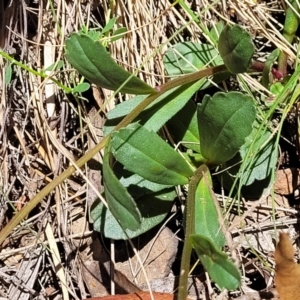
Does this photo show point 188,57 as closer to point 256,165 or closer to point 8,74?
point 256,165

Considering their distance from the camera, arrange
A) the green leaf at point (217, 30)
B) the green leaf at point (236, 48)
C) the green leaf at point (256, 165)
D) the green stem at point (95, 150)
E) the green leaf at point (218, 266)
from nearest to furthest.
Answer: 1. the green leaf at point (218, 266)
2. the green leaf at point (236, 48)
3. the green stem at point (95, 150)
4. the green leaf at point (256, 165)
5. the green leaf at point (217, 30)

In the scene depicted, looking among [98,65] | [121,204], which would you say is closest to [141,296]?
[121,204]

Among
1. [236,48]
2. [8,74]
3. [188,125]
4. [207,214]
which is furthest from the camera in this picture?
[8,74]

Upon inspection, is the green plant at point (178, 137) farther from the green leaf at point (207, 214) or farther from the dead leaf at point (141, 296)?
the dead leaf at point (141, 296)

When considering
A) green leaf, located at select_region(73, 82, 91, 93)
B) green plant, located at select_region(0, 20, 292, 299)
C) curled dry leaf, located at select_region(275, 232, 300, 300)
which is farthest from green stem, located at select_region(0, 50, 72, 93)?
curled dry leaf, located at select_region(275, 232, 300, 300)

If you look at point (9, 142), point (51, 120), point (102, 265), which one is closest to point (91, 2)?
point (51, 120)

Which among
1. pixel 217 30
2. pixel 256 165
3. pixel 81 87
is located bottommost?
pixel 256 165

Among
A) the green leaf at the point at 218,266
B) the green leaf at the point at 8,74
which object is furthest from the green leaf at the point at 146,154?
the green leaf at the point at 8,74
